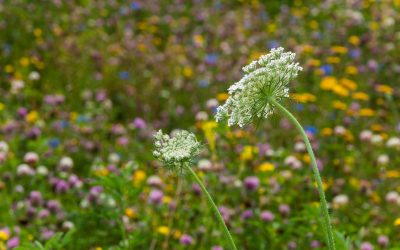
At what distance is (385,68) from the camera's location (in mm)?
6043

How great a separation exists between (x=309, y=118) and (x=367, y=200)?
4.08ft

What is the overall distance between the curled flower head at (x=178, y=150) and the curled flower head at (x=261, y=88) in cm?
9

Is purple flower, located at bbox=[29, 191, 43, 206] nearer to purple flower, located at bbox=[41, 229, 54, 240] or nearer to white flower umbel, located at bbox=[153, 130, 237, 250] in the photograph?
purple flower, located at bbox=[41, 229, 54, 240]

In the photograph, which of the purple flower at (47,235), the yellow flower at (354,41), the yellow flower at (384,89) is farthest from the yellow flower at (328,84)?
the purple flower at (47,235)

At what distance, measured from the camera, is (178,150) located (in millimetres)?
1585

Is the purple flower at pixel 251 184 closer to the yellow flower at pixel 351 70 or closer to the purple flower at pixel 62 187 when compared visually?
the purple flower at pixel 62 187

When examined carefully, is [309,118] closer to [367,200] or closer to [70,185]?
[367,200]

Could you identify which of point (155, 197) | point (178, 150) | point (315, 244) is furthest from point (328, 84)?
point (178, 150)

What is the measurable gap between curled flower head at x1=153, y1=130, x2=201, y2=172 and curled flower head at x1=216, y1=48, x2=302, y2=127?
87mm

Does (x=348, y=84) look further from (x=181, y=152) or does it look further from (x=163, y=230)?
(x=181, y=152)

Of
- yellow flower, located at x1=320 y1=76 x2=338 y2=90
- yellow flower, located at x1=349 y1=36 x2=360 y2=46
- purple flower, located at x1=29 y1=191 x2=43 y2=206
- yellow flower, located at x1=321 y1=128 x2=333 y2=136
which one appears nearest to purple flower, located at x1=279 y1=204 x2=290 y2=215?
purple flower, located at x1=29 y1=191 x2=43 y2=206

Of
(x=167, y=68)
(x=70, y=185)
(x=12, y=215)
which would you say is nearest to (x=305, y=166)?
(x=70, y=185)

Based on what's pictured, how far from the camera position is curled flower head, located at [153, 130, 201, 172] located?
1.57 m

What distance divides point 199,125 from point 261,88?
2915mm
